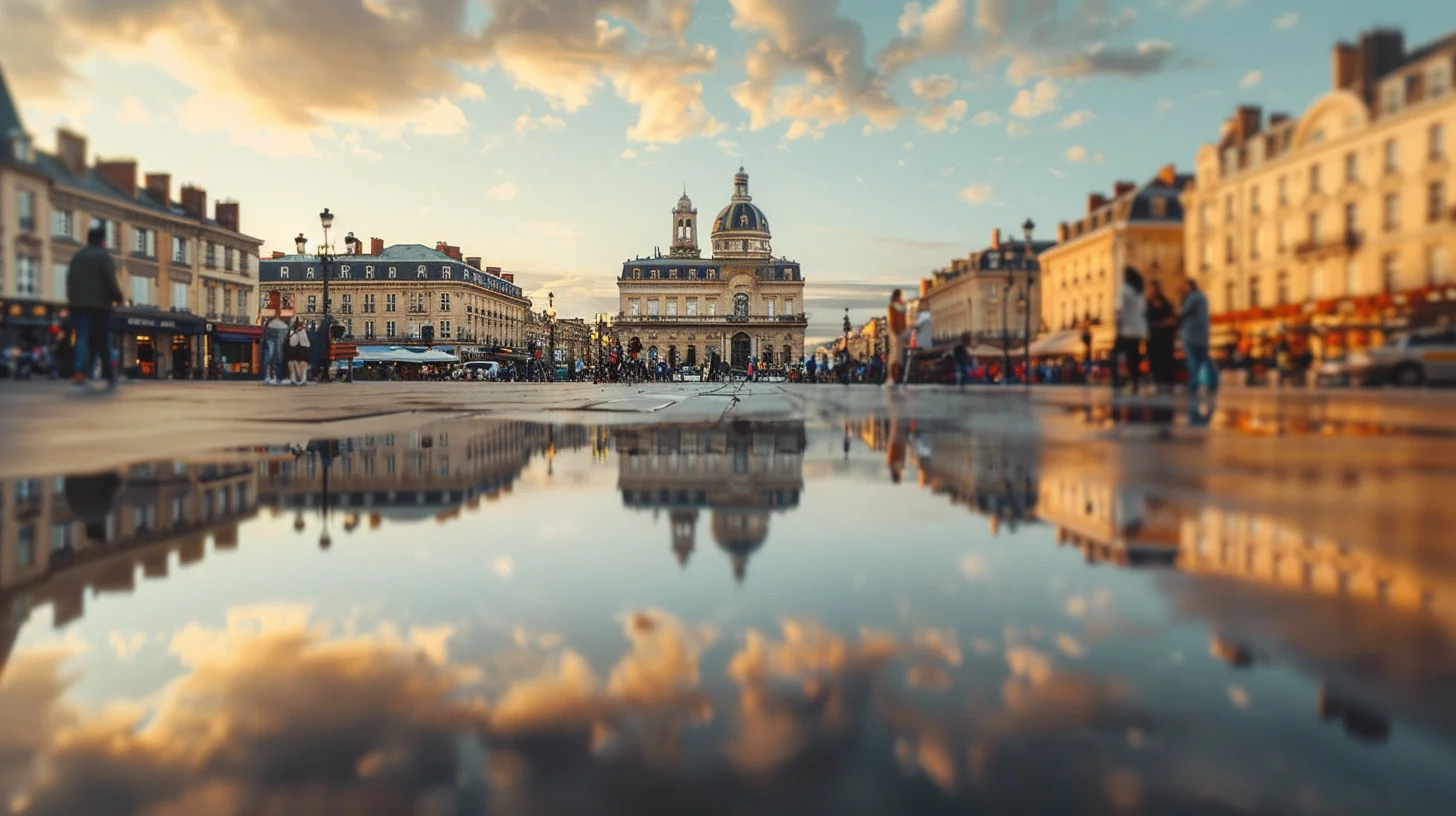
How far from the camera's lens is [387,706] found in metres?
1.17

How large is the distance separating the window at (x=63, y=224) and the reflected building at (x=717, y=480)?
3761 cm

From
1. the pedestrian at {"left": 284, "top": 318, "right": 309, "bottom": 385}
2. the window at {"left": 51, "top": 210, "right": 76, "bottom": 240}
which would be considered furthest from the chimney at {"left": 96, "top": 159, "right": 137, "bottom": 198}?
the pedestrian at {"left": 284, "top": 318, "right": 309, "bottom": 385}

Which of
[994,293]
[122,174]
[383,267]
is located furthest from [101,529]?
[383,267]

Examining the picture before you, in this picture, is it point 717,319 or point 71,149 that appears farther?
point 717,319

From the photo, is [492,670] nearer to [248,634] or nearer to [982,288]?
[248,634]

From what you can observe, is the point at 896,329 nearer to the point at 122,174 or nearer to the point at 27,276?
the point at 27,276

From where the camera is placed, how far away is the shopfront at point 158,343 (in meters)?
40.9

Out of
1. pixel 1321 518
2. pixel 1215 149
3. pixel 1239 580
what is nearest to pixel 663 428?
pixel 1321 518

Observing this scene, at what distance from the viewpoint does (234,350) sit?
4975 centimetres

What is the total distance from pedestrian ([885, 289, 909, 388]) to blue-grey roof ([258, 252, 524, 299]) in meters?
80.0

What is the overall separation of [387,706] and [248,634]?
0.45 metres

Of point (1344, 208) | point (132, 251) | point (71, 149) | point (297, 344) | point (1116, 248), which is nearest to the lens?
point (297, 344)

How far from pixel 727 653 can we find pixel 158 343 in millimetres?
50402

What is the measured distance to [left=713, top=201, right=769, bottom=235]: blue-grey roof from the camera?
11612 centimetres
